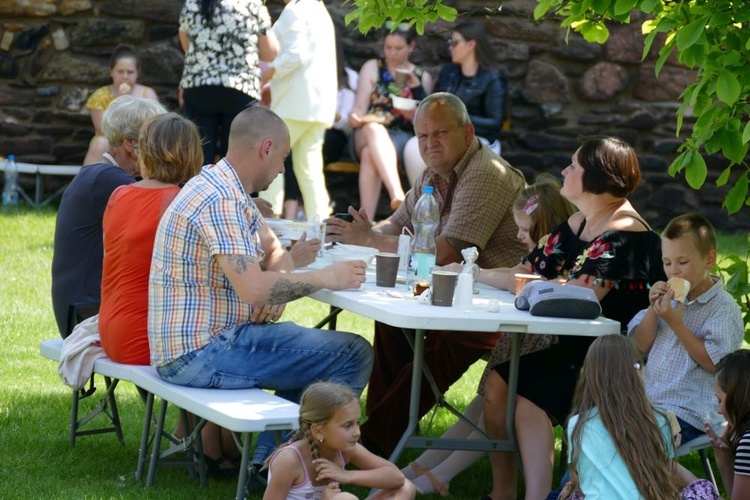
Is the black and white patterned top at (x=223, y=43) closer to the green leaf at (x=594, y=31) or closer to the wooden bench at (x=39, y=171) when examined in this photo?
the wooden bench at (x=39, y=171)

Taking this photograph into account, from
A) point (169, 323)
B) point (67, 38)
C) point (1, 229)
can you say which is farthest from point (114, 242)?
point (67, 38)

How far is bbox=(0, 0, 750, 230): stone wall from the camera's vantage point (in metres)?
9.91

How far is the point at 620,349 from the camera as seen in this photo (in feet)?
11.1

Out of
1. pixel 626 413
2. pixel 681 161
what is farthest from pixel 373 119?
pixel 626 413

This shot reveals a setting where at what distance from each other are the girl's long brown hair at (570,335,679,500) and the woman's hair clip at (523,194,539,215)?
1252 mm

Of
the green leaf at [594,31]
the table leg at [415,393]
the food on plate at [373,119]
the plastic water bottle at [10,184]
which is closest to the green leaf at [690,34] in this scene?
the table leg at [415,393]

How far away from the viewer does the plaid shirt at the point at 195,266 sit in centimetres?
393

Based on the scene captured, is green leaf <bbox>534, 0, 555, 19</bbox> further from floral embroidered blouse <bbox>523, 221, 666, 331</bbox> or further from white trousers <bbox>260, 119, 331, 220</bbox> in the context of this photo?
white trousers <bbox>260, 119, 331, 220</bbox>

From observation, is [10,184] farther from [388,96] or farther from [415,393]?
[415,393]

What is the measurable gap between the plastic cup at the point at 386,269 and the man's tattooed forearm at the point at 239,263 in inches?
22.7

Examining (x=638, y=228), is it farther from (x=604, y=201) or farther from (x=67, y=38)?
(x=67, y=38)

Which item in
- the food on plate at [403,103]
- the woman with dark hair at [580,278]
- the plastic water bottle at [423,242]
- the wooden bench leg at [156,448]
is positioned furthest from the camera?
the food on plate at [403,103]

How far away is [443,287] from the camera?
3.88m

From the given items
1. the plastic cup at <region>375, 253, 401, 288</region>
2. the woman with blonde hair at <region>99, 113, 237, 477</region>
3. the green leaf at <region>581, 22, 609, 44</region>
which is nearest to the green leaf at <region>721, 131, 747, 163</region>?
the plastic cup at <region>375, 253, 401, 288</region>
